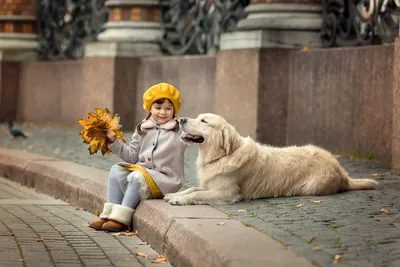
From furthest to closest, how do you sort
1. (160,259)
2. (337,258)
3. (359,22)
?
(359,22), (160,259), (337,258)

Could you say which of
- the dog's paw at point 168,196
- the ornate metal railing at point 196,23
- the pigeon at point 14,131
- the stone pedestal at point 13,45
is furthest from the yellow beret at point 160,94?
the stone pedestal at point 13,45

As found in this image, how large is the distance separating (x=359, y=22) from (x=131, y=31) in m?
5.23

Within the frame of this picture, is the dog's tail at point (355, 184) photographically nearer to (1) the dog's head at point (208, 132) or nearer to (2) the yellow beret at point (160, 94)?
(1) the dog's head at point (208, 132)

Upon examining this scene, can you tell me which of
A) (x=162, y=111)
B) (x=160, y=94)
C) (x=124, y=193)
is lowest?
(x=124, y=193)

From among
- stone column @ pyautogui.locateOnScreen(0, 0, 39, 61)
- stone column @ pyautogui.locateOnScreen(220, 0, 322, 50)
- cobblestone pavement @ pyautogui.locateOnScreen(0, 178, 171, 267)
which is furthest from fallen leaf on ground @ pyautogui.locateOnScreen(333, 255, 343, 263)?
stone column @ pyautogui.locateOnScreen(0, 0, 39, 61)

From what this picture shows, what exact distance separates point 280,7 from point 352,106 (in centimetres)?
215

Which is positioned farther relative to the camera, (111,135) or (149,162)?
(149,162)

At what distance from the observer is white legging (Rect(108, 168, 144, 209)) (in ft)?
26.1

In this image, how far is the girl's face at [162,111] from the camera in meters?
8.14

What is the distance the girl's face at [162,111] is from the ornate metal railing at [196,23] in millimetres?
7016

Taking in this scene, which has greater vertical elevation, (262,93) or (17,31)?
(17,31)

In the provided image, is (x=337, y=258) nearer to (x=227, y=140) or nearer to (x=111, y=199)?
(x=227, y=140)

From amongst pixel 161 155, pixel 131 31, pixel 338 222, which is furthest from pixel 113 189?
pixel 131 31

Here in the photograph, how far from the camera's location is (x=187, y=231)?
6.51m
